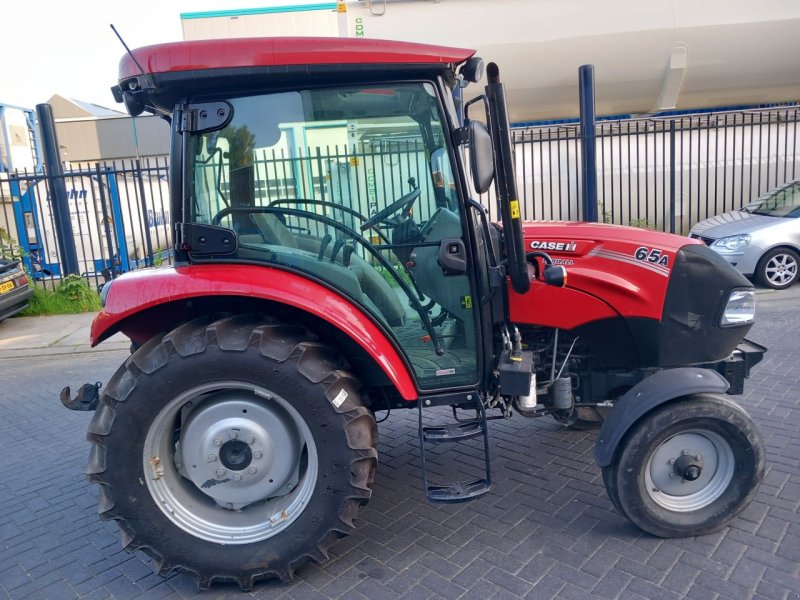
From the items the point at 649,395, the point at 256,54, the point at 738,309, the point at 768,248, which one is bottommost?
the point at 768,248

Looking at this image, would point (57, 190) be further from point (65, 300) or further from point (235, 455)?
point (235, 455)

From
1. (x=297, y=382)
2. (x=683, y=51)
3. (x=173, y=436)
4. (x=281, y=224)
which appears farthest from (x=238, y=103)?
(x=683, y=51)

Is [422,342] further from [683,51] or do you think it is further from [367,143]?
[683,51]

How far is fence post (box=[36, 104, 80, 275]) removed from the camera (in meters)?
10.1

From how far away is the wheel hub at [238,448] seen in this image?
3.08m

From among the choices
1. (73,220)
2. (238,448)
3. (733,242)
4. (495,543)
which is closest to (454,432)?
(495,543)

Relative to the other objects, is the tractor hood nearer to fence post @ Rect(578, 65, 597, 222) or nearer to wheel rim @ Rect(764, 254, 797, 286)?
wheel rim @ Rect(764, 254, 797, 286)

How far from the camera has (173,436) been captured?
320 cm

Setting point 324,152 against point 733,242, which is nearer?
point 324,152

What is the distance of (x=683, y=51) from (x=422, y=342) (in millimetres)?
9374

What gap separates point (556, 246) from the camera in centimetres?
352

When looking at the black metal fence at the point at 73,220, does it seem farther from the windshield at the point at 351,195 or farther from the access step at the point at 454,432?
the access step at the point at 454,432

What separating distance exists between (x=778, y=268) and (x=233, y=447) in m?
8.36

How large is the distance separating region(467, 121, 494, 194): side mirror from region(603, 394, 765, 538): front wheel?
4.58 feet
